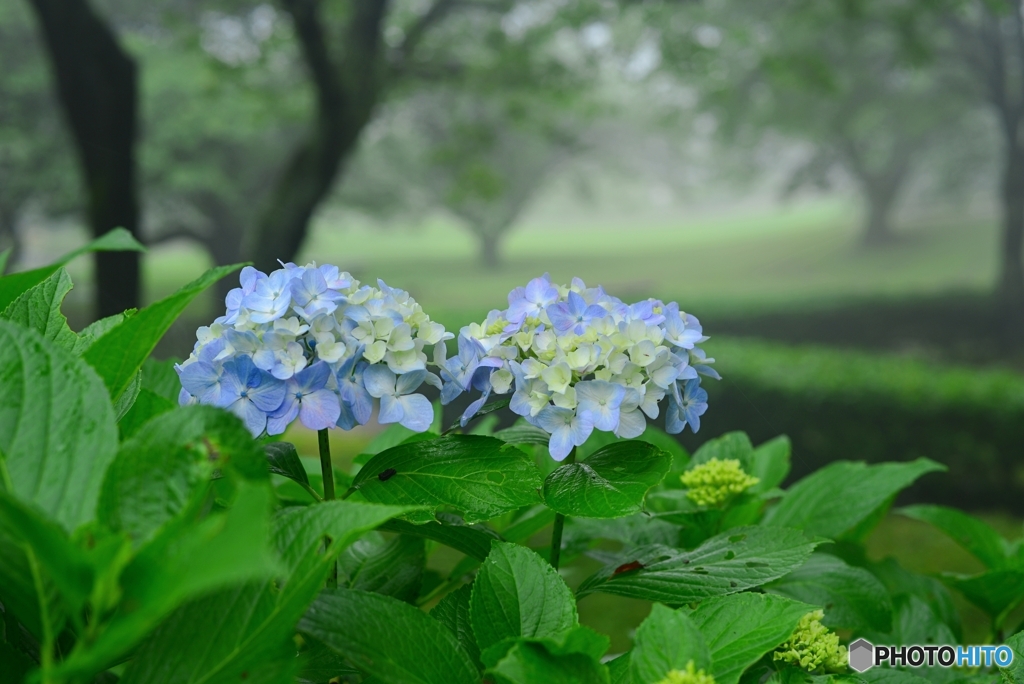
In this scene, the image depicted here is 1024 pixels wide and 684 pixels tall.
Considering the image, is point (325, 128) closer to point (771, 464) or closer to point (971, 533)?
point (771, 464)

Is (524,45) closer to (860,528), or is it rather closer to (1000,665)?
(860,528)

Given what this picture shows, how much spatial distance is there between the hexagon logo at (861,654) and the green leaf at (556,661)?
0.41 m

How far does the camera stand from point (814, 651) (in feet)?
1.77

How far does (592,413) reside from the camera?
0.50m

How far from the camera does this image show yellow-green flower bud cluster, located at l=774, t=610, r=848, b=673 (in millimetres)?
534

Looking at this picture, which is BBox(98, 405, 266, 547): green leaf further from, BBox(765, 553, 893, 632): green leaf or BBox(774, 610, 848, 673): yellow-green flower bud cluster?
BBox(765, 553, 893, 632): green leaf

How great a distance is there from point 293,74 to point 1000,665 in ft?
15.8

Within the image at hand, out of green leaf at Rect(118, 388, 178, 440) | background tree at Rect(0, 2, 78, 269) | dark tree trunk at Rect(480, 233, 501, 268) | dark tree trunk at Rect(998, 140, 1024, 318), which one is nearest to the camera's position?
green leaf at Rect(118, 388, 178, 440)

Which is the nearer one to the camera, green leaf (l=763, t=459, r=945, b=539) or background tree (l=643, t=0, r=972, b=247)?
green leaf (l=763, t=459, r=945, b=539)

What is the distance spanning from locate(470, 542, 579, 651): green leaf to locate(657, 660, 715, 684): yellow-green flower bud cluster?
8 centimetres

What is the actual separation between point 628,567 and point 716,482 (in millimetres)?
177

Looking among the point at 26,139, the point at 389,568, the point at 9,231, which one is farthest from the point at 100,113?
the point at 389,568

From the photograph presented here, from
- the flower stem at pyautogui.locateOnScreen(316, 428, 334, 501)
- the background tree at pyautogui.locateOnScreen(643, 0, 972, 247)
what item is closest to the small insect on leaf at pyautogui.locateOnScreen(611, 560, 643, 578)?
the flower stem at pyautogui.locateOnScreen(316, 428, 334, 501)

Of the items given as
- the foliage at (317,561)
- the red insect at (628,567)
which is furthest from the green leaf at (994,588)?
the red insect at (628,567)
